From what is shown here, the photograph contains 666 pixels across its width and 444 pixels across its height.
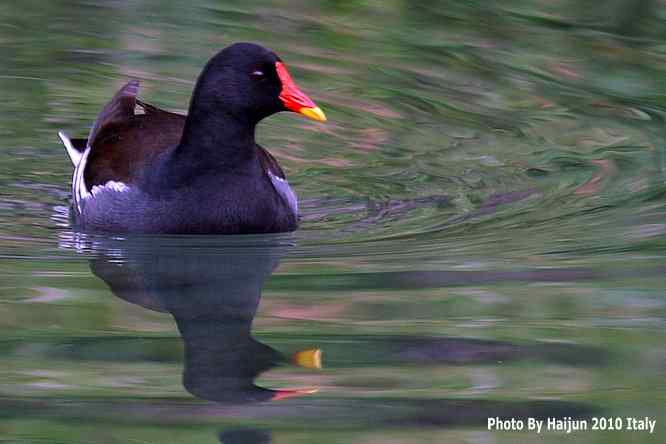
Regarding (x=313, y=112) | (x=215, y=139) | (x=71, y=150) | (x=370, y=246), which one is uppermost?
(x=313, y=112)

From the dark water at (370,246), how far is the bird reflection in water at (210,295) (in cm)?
1

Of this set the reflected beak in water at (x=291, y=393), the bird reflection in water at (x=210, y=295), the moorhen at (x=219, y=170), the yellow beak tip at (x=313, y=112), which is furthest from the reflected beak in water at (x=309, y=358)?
the yellow beak tip at (x=313, y=112)

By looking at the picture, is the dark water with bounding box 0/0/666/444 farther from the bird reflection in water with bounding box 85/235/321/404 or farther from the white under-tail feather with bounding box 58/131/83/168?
the white under-tail feather with bounding box 58/131/83/168

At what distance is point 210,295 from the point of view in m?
5.10

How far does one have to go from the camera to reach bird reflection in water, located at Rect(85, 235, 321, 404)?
414 cm

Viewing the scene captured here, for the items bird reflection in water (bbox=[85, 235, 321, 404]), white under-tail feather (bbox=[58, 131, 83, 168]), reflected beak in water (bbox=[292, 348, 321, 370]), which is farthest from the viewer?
white under-tail feather (bbox=[58, 131, 83, 168])

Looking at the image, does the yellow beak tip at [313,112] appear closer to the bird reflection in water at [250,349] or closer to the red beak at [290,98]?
the red beak at [290,98]

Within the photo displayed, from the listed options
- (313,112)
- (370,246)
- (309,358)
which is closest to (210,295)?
(309,358)

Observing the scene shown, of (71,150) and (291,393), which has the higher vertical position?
(291,393)

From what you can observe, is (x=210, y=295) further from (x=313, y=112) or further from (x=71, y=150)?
(x=71, y=150)

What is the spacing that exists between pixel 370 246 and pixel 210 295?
940 mm

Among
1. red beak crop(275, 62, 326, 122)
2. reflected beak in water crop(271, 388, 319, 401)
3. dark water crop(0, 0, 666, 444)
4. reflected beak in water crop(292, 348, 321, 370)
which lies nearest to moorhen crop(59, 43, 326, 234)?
red beak crop(275, 62, 326, 122)

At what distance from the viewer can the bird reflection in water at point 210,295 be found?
4.14 metres

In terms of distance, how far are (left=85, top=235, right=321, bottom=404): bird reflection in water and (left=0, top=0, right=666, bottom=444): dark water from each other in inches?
0.6
